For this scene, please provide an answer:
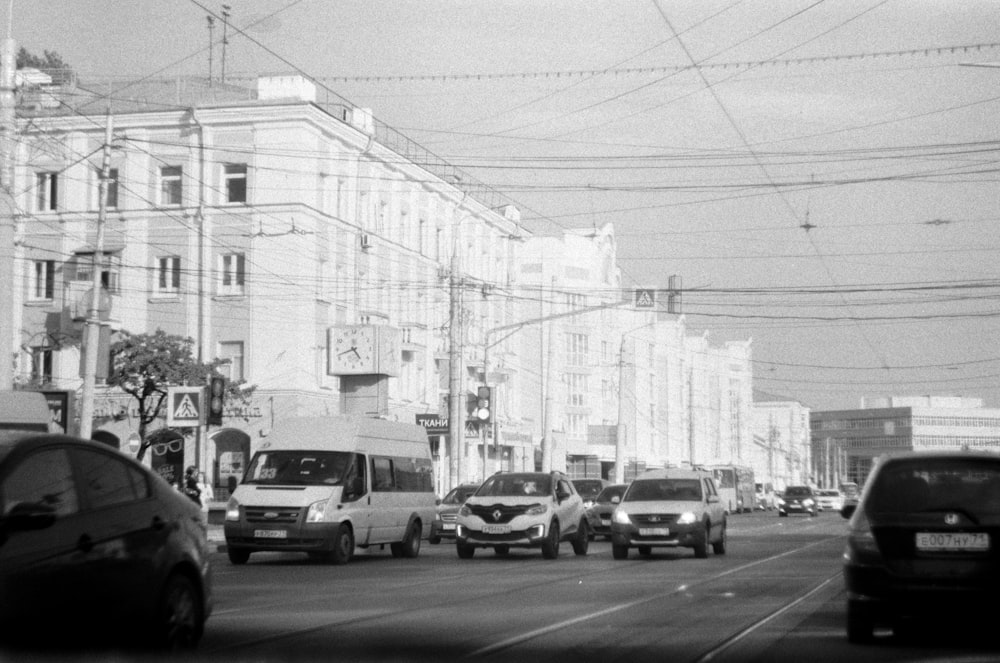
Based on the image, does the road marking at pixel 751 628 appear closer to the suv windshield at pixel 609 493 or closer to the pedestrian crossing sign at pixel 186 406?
the pedestrian crossing sign at pixel 186 406

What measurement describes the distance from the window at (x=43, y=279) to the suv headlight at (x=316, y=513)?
3446cm

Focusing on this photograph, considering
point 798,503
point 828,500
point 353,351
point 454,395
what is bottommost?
point 828,500

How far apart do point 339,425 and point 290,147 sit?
93.1 ft

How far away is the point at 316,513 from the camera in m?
24.6

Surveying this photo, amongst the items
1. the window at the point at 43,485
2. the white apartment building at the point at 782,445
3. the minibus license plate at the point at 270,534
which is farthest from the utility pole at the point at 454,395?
the white apartment building at the point at 782,445

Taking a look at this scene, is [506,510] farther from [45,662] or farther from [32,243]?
[32,243]

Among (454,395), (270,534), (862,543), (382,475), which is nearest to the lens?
(862,543)

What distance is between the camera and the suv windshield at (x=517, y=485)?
29.0m

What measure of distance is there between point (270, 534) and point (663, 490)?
8307 mm

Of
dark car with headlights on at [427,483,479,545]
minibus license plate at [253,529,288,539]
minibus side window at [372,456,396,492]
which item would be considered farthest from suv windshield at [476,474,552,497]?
dark car with headlights on at [427,483,479,545]

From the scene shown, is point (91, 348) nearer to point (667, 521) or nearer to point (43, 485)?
point (667, 521)

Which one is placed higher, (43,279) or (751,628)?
(43,279)

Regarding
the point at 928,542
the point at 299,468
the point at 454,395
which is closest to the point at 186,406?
the point at 299,468

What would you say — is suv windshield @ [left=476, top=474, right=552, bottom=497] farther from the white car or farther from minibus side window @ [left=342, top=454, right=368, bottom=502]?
the white car
